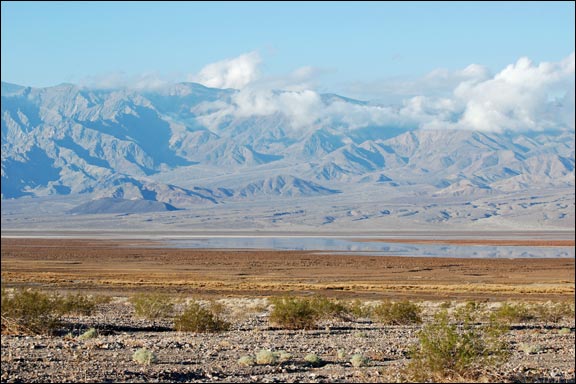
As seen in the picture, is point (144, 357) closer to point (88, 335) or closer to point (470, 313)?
point (88, 335)

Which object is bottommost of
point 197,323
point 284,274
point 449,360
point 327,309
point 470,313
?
point 284,274

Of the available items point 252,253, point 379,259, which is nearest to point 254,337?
point 379,259

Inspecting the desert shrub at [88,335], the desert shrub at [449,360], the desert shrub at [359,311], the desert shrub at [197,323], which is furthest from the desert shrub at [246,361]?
the desert shrub at [359,311]

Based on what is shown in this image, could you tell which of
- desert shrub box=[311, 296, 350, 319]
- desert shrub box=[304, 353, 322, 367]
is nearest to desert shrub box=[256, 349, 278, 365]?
desert shrub box=[304, 353, 322, 367]

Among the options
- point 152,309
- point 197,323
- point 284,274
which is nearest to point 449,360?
point 197,323

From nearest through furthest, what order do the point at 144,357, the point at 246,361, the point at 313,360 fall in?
the point at 144,357, the point at 246,361, the point at 313,360

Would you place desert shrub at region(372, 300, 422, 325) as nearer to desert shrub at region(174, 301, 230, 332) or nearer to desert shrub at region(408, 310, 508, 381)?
desert shrub at region(174, 301, 230, 332)

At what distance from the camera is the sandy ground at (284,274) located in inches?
1908

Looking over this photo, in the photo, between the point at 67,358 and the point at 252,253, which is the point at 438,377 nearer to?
the point at 67,358

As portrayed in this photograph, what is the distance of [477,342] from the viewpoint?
15.8m

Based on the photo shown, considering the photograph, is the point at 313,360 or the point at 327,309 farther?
the point at 327,309

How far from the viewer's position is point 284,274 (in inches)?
2589

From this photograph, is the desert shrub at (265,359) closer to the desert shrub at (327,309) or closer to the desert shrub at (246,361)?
the desert shrub at (246,361)

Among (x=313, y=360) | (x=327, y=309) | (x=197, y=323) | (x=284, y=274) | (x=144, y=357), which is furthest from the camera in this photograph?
(x=284, y=274)
